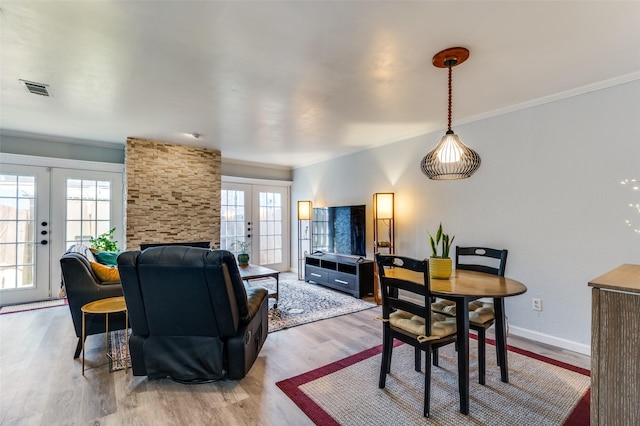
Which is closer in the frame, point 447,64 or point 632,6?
point 632,6

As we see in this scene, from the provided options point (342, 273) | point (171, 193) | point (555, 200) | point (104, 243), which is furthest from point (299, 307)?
point (555, 200)

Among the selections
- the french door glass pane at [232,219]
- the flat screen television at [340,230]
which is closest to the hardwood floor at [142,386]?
the flat screen television at [340,230]

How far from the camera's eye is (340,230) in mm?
5273

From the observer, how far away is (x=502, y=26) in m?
1.85

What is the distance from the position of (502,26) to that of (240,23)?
1.58 m

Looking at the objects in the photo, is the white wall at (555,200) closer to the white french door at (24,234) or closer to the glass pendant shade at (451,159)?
the glass pendant shade at (451,159)

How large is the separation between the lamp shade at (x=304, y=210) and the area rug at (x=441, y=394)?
12.2ft

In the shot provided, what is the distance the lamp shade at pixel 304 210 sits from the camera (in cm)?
609

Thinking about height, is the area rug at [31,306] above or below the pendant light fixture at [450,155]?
below

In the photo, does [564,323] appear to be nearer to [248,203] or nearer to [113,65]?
[113,65]

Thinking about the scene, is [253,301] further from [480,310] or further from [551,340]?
[551,340]

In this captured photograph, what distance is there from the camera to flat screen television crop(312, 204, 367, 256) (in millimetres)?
4887

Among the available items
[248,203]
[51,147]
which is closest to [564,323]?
[248,203]

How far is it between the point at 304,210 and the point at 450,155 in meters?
4.05
